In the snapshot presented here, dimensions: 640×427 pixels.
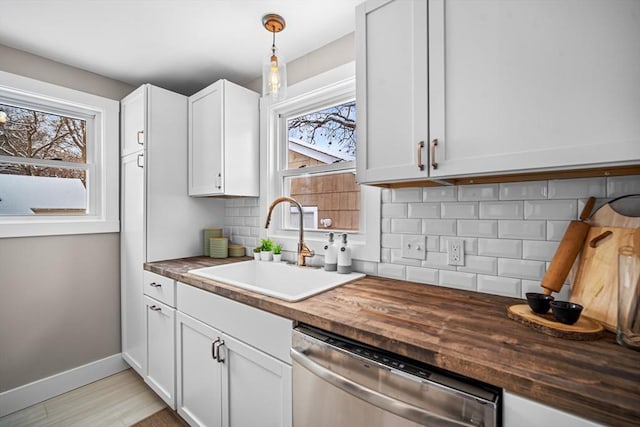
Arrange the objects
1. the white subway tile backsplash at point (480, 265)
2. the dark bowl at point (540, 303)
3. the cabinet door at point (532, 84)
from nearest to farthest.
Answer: the cabinet door at point (532, 84) < the dark bowl at point (540, 303) < the white subway tile backsplash at point (480, 265)

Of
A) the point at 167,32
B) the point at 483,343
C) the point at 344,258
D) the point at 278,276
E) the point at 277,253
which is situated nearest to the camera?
the point at 483,343

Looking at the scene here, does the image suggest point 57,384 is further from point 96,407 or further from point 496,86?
point 496,86

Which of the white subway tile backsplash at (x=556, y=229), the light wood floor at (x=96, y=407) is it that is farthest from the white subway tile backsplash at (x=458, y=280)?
the light wood floor at (x=96, y=407)

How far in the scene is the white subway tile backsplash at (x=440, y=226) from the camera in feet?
4.67

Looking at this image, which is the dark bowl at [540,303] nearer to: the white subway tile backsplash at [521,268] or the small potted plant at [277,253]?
the white subway tile backsplash at [521,268]

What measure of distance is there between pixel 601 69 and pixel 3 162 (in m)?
3.24

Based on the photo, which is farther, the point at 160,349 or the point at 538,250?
the point at 160,349

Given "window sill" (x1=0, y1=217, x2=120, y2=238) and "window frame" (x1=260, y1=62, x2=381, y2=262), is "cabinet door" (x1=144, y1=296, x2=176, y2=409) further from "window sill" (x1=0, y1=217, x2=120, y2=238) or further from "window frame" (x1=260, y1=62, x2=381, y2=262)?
"window frame" (x1=260, y1=62, x2=381, y2=262)

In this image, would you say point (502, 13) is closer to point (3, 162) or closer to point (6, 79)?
point (6, 79)

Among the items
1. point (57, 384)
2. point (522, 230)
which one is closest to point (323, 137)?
point (522, 230)

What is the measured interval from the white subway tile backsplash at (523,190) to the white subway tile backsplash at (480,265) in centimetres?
28

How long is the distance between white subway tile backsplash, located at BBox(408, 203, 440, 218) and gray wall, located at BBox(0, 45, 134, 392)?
239 centimetres

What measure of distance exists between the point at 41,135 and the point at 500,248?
3127 millimetres

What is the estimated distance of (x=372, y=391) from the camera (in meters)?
0.88
